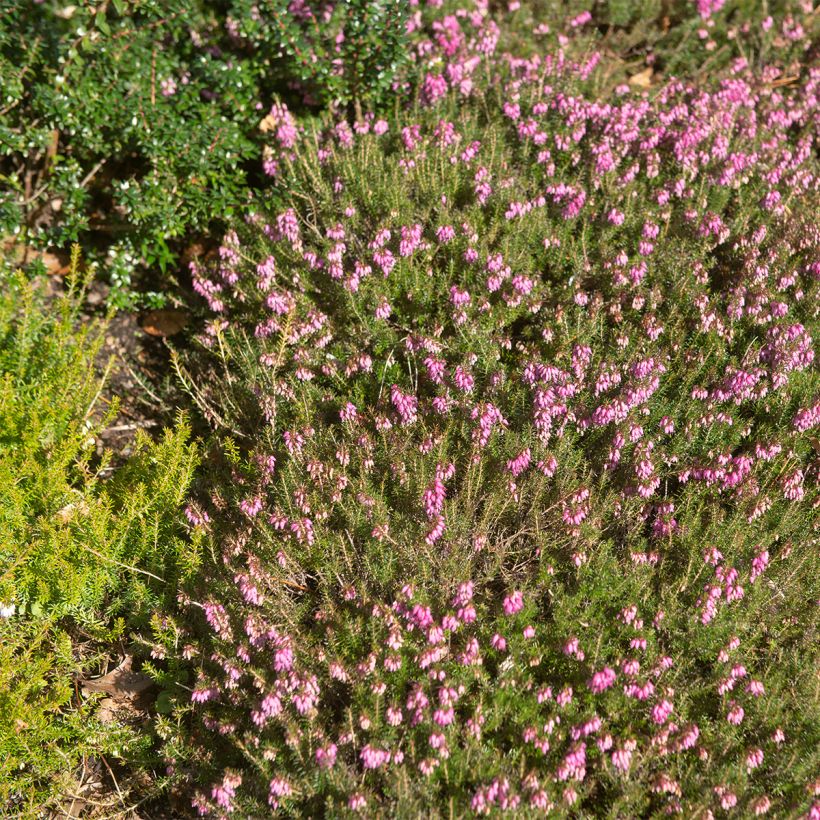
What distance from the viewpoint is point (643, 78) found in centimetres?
646

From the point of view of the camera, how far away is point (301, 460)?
4.12m

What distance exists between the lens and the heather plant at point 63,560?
142 inches

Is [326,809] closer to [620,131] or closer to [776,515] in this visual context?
[776,515]

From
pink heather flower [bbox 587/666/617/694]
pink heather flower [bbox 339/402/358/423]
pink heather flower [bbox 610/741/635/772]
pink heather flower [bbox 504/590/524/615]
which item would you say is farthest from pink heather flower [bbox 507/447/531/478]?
pink heather flower [bbox 610/741/635/772]

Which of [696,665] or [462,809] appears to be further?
[696,665]

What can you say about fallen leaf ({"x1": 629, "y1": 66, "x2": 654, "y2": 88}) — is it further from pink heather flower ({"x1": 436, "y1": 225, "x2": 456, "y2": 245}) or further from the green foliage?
pink heather flower ({"x1": 436, "y1": 225, "x2": 456, "y2": 245})

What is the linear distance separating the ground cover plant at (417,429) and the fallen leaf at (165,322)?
27 cm

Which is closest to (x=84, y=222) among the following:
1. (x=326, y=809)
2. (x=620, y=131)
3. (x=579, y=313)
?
(x=579, y=313)

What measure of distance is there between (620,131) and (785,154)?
46.3 inches

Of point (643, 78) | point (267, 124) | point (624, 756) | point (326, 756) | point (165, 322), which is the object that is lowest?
point (165, 322)

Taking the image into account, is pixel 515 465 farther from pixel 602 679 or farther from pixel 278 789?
pixel 278 789

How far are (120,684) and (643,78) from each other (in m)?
5.76

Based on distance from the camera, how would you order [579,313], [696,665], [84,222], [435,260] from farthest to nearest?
[84,222], [435,260], [579,313], [696,665]

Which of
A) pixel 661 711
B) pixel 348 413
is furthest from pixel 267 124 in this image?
pixel 661 711
